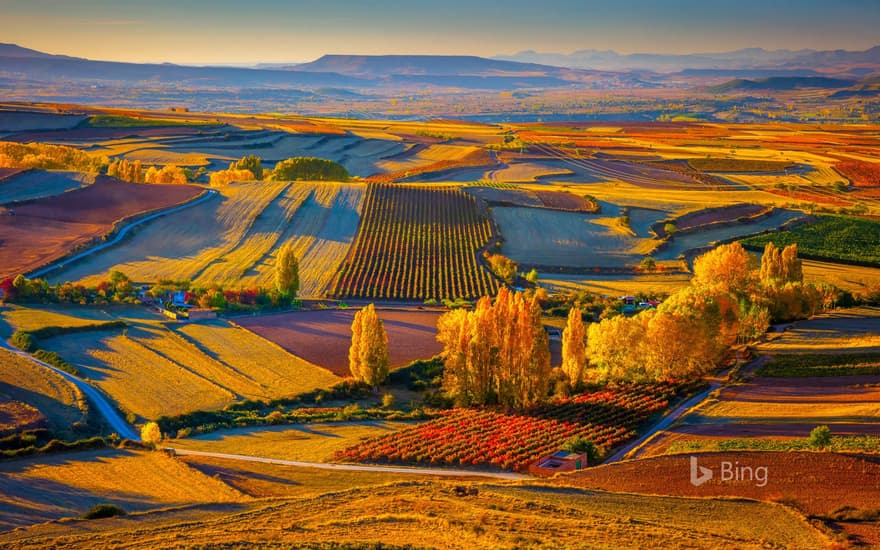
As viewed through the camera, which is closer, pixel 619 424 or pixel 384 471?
pixel 384 471

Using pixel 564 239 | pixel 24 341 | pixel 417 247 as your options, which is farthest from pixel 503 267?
pixel 24 341

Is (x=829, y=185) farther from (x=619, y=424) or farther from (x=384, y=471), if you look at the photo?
(x=384, y=471)

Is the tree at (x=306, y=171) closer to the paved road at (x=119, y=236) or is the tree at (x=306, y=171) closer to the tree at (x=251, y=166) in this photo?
the tree at (x=251, y=166)

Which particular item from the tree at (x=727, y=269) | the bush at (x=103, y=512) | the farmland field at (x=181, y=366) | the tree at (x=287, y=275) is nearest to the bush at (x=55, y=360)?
the farmland field at (x=181, y=366)

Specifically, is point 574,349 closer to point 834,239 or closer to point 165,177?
point 834,239

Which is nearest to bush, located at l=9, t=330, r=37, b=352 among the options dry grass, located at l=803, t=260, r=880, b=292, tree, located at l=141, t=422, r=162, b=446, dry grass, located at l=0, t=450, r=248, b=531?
tree, located at l=141, t=422, r=162, b=446

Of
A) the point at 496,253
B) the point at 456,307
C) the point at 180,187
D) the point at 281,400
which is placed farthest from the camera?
the point at 180,187

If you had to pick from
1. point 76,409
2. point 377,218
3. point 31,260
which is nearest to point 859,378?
point 76,409

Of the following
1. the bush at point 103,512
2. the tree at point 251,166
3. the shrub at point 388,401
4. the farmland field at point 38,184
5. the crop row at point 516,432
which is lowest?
the shrub at point 388,401
